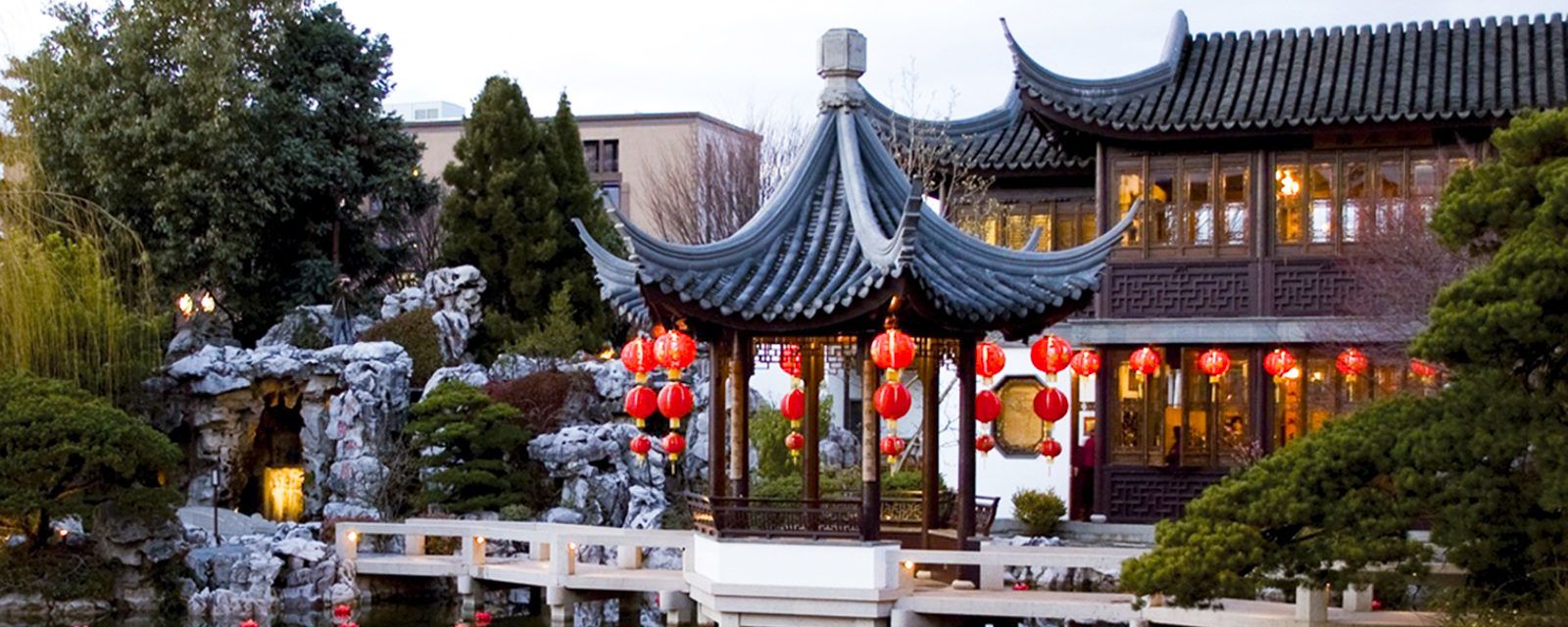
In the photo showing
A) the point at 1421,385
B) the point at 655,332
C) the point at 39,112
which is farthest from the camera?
the point at 39,112

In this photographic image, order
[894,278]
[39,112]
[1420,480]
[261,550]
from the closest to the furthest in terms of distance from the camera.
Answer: [1420,480]
[894,278]
[261,550]
[39,112]

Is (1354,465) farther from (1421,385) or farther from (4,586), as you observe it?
(4,586)

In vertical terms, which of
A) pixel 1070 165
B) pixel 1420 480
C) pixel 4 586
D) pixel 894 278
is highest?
pixel 1070 165

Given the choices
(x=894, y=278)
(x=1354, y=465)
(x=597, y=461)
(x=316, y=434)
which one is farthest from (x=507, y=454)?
(x=1354, y=465)

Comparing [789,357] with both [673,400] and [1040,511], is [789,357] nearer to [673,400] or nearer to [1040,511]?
[673,400]

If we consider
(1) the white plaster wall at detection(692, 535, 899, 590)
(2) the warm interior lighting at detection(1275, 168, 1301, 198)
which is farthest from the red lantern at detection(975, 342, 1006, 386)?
(2) the warm interior lighting at detection(1275, 168, 1301, 198)

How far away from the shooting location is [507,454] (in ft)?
62.0

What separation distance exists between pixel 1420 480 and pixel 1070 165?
938 cm

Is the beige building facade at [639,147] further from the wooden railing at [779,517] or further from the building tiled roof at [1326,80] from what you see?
the wooden railing at [779,517]

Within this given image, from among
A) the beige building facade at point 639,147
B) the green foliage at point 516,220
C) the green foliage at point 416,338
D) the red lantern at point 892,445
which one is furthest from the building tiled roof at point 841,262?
the beige building facade at point 639,147

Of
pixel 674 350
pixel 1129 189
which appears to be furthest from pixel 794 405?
pixel 1129 189

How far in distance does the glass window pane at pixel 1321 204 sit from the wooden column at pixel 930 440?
5710 mm

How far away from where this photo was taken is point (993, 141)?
18.7 m

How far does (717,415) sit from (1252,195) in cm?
646
